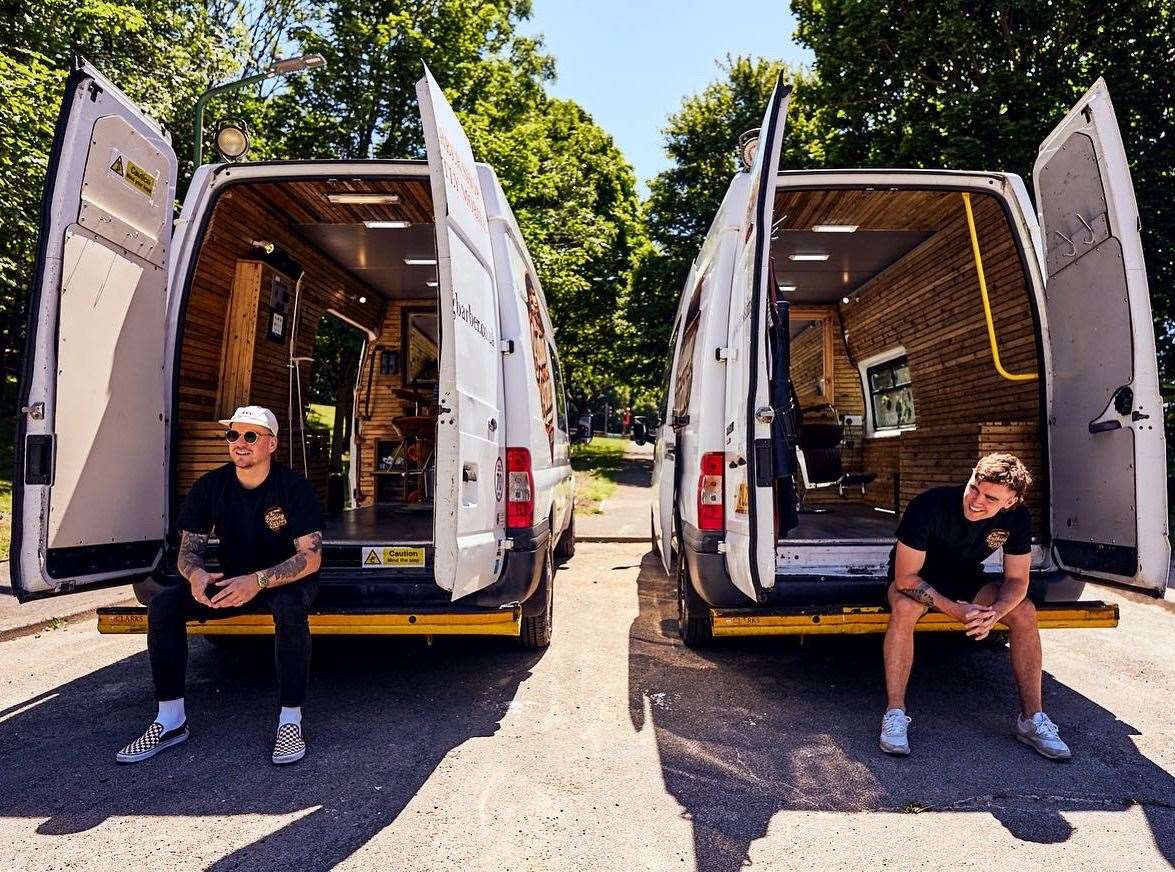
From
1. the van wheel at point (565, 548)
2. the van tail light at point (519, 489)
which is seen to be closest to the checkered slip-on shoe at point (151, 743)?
the van tail light at point (519, 489)

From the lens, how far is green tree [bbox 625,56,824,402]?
1984cm

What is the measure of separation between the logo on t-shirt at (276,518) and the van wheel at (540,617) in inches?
54.1

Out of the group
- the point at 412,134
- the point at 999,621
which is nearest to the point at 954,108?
the point at 412,134

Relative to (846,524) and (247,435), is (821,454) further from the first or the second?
(247,435)

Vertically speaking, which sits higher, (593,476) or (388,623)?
(593,476)

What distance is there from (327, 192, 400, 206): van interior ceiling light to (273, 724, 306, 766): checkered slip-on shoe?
3345mm

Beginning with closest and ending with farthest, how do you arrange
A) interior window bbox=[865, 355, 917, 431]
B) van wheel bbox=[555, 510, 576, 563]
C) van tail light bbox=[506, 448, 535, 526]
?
1. van tail light bbox=[506, 448, 535, 526]
2. interior window bbox=[865, 355, 917, 431]
3. van wheel bbox=[555, 510, 576, 563]

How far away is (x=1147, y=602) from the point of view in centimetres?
610

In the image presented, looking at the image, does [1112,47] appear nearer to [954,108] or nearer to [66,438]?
[954,108]

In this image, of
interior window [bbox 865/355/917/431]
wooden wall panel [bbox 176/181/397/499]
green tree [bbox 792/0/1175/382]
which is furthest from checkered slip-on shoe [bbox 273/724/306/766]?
green tree [bbox 792/0/1175/382]

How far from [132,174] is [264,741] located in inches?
109

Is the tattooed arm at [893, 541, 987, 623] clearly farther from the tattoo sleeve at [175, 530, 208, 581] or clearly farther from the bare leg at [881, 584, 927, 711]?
the tattoo sleeve at [175, 530, 208, 581]

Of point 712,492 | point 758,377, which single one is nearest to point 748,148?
point 758,377

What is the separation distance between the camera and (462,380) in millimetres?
3109
